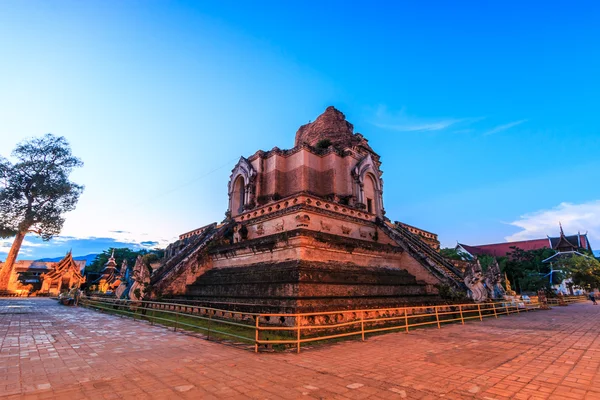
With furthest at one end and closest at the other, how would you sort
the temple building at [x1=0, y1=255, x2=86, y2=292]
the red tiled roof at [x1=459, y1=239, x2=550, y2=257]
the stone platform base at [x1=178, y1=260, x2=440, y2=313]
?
the red tiled roof at [x1=459, y1=239, x2=550, y2=257] → the temple building at [x1=0, y1=255, x2=86, y2=292] → the stone platform base at [x1=178, y1=260, x2=440, y2=313]

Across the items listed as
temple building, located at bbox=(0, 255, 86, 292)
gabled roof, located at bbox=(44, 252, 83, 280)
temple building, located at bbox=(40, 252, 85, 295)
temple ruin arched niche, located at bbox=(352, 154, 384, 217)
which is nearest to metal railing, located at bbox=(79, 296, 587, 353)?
temple ruin arched niche, located at bbox=(352, 154, 384, 217)

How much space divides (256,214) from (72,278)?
39.8 m

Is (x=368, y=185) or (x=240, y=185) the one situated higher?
(x=240, y=185)

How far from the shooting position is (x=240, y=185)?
22.6 metres

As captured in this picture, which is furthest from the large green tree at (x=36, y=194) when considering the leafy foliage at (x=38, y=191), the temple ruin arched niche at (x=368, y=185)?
the temple ruin arched niche at (x=368, y=185)

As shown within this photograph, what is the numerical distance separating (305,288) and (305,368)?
4533 mm

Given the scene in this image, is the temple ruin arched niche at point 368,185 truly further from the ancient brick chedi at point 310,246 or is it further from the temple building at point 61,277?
the temple building at point 61,277

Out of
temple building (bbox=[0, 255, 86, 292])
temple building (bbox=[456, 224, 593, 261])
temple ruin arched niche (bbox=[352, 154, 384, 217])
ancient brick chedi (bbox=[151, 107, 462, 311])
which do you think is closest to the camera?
ancient brick chedi (bbox=[151, 107, 462, 311])

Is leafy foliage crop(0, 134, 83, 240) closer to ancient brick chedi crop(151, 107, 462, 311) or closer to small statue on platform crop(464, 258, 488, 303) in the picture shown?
ancient brick chedi crop(151, 107, 462, 311)

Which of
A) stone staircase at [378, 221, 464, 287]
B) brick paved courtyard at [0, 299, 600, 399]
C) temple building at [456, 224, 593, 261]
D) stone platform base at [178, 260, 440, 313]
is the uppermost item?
temple building at [456, 224, 593, 261]

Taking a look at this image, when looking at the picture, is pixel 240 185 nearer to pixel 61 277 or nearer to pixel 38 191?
pixel 38 191

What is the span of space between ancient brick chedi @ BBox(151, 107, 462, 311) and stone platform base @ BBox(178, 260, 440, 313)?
0.05 meters

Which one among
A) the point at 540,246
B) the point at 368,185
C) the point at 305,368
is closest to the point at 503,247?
the point at 540,246

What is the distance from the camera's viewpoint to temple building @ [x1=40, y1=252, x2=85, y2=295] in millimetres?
40688
